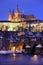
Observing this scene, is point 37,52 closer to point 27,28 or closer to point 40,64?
point 27,28

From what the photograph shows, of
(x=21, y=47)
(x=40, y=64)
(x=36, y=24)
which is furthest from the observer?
(x=36, y=24)

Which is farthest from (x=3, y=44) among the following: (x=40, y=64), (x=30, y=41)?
(x=40, y=64)

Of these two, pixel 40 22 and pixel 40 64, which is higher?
pixel 40 22

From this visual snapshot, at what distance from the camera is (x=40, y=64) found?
22.8ft

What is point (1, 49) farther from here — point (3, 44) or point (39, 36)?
point (39, 36)

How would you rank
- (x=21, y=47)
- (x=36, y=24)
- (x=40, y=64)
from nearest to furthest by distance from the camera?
(x=40, y=64), (x=21, y=47), (x=36, y=24)

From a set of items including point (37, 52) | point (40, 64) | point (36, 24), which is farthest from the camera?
point (36, 24)

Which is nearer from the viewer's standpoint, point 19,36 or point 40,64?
point 40,64

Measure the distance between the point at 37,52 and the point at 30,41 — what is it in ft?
5.65

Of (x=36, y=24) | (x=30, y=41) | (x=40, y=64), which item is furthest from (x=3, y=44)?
(x=40, y=64)

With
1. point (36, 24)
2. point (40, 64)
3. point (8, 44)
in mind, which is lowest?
point (40, 64)

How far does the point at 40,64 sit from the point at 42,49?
4514 millimetres

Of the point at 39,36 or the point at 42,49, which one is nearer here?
the point at 42,49

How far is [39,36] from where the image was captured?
13.4 metres
